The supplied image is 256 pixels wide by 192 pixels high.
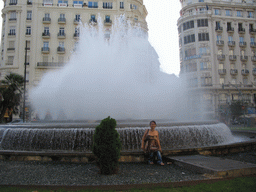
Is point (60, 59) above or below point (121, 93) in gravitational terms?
above

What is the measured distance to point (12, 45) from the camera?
3981cm

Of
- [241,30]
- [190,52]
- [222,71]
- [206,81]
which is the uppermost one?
[241,30]

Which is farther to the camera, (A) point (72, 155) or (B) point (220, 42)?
(B) point (220, 42)

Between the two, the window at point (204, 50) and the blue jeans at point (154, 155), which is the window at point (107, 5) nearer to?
the window at point (204, 50)

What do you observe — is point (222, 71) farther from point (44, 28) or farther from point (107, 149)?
point (107, 149)

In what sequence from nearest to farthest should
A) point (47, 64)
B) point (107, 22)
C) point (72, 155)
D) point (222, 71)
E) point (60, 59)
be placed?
point (72, 155), point (47, 64), point (60, 59), point (107, 22), point (222, 71)

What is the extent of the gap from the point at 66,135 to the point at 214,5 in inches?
2035

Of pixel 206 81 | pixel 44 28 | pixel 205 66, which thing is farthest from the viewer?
pixel 205 66

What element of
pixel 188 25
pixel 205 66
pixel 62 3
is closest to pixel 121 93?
pixel 62 3

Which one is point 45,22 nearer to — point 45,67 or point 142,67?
point 45,67

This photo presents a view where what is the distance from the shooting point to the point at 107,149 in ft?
17.1

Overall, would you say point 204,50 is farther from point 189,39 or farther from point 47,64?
point 47,64

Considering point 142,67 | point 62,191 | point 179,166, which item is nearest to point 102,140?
point 62,191

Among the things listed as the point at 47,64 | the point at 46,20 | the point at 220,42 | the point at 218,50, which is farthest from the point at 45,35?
the point at 220,42
